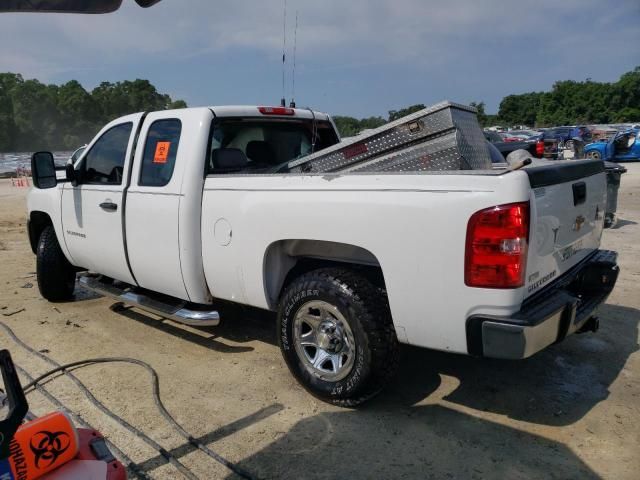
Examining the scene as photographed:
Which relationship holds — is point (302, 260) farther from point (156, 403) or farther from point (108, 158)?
point (108, 158)

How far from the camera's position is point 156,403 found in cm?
347

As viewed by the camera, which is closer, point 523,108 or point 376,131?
point 376,131

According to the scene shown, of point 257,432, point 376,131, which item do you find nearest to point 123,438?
point 257,432

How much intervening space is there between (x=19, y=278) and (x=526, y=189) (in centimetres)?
676

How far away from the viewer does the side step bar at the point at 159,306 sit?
395 cm

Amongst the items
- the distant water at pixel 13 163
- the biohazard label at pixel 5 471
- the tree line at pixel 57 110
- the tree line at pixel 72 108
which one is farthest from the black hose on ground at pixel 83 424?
the tree line at pixel 57 110

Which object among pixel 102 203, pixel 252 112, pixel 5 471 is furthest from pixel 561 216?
pixel 102 203

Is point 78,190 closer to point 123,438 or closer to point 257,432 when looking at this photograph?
point 123,438

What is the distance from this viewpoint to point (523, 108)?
105 metres

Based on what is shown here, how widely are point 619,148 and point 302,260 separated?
2476cm

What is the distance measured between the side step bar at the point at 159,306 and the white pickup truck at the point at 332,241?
0.02 meters

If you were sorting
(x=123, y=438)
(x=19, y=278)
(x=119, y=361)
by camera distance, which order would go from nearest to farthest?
(x=123, y=438) → (x=119, y=361) → (x=19, y=278)

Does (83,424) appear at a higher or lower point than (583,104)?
lower

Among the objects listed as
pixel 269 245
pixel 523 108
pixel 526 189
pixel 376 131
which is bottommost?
pixel 269 245
